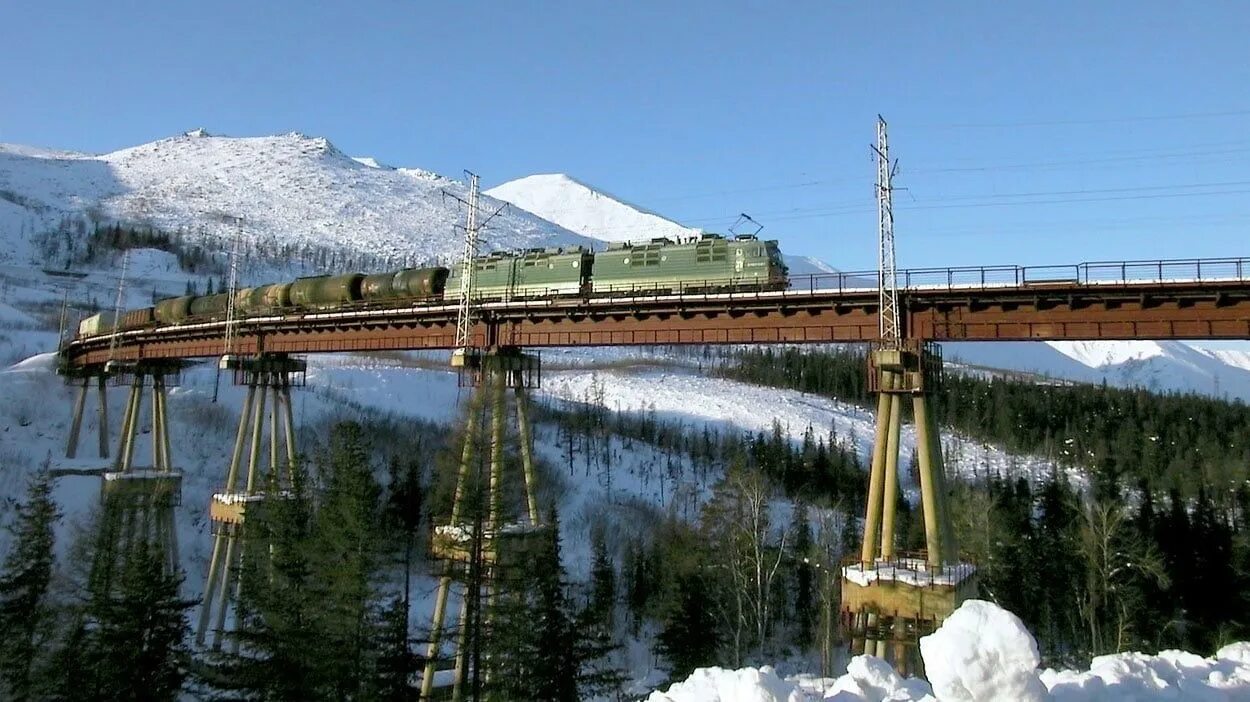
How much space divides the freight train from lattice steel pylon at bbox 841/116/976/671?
464 centimetres

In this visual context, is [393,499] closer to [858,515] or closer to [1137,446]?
[858,515]

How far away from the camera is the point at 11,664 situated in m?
25.6

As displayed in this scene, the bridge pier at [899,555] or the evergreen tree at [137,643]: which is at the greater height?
the bridge pier at [899,555]

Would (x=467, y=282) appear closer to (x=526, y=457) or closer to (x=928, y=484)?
(x=526, y=457)

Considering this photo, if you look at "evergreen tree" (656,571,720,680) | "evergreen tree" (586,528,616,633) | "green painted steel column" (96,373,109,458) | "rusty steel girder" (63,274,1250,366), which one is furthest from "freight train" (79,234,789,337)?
"evergreen tree" (586,528,616,633)

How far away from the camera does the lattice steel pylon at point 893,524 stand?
64.7ft

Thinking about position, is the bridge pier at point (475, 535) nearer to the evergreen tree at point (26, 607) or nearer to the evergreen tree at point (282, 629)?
the evergreen tree at point (282, 629)

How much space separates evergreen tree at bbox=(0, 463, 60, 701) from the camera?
84.7ft

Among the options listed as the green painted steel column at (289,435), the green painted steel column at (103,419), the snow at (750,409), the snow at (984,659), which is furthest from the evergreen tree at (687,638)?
the snow at (750,409)

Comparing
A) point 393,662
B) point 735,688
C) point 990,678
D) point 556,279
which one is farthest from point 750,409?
point 990,678

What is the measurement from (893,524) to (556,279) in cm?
1929

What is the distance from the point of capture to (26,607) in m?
27.9

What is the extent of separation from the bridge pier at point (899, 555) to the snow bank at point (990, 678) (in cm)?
840

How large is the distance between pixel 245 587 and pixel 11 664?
7232 mm
